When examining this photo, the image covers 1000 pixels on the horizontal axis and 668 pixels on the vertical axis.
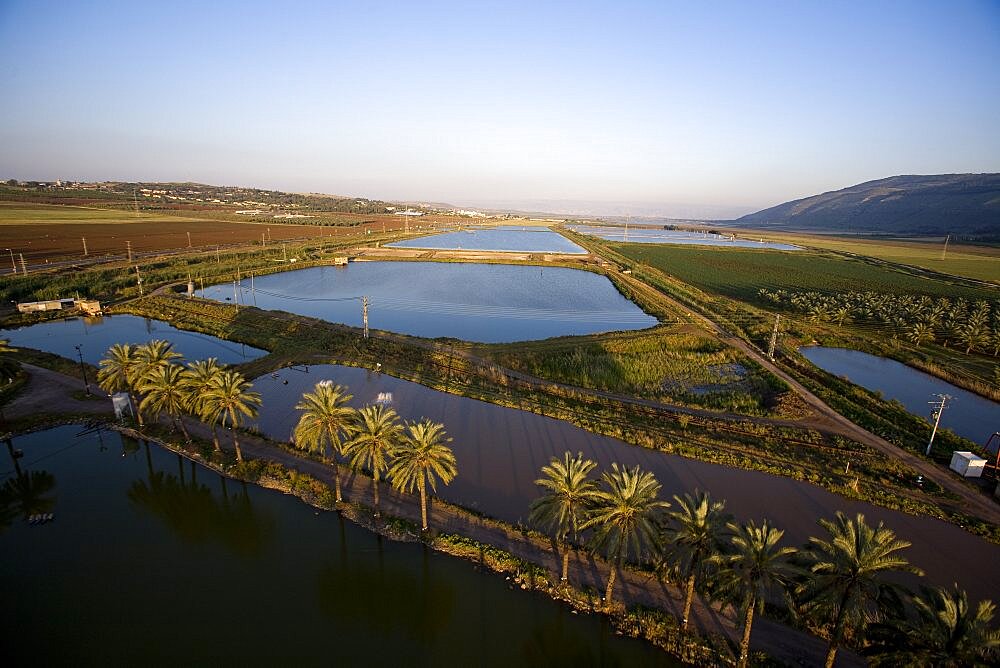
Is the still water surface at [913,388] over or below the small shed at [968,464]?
below

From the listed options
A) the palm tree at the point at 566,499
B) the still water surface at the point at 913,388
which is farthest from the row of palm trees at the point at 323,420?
the still water surface at the point at 913,388

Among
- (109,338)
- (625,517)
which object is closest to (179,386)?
(625,517)

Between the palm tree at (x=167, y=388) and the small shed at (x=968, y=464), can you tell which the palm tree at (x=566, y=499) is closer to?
the palm tree at (x=167, y=388)

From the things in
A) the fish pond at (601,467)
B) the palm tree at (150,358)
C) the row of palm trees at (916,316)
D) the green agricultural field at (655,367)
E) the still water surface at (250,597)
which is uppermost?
the palm tree at (150,358)

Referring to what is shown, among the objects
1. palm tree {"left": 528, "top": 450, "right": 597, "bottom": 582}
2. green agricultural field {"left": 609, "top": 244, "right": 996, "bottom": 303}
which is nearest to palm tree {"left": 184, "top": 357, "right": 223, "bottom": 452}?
palm tree {"left": 528, "top": 450, "right": 597, "bottom": 582}

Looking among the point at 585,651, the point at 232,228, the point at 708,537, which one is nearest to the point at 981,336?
the point at 708,537

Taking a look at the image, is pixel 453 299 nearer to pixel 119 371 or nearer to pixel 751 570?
pixel 119 371

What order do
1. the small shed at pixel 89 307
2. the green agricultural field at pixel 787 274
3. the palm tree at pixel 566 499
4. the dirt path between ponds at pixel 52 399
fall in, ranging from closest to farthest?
the palm tree at pixel 566 499, the dirt path between ponds at pixel 52 399, the small shed at pixel 89 307, the green agricultural field at pixel 787 274

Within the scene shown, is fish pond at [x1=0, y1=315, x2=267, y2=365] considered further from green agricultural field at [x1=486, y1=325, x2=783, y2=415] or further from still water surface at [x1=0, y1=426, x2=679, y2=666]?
green agricultural field at [x1=486, y1=325, x2=783, y2=415]
